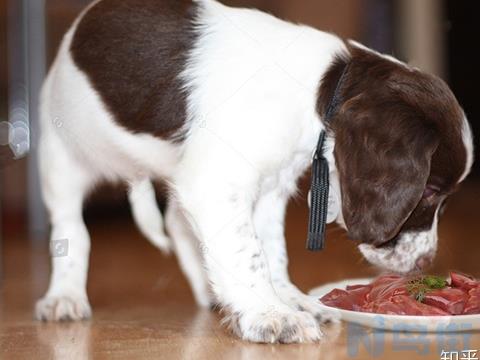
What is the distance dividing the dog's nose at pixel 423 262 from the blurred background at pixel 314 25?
15.7 inches

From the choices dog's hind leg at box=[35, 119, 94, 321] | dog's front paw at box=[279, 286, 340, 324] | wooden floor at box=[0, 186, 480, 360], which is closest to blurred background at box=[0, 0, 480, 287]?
wooden floor at box=[0, 186, 480, 360]

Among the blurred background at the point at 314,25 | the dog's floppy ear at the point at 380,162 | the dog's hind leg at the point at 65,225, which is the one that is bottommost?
the blurred background at the point at 314,25

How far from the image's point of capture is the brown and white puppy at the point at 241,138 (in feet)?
9.11

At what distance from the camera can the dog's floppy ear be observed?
106 inches

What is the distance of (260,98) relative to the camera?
9.75 ft

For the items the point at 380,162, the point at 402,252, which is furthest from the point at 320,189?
the point at 402,252

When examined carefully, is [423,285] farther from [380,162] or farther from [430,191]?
[380,162]

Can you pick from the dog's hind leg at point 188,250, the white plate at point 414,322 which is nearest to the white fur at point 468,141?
the white plate at point 414,322

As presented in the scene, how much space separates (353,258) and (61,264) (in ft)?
7.41

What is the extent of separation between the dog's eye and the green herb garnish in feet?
0.88

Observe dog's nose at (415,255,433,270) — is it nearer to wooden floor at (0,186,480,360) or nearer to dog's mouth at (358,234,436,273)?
dog's mouth at (358,234,436,273)

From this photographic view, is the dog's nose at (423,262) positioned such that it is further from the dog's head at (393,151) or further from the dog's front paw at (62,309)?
the dog's front paw at (62,309)

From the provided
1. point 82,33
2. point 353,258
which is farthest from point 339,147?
point 353,258

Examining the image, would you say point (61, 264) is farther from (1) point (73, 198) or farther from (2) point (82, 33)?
(2) point (82, 33)
